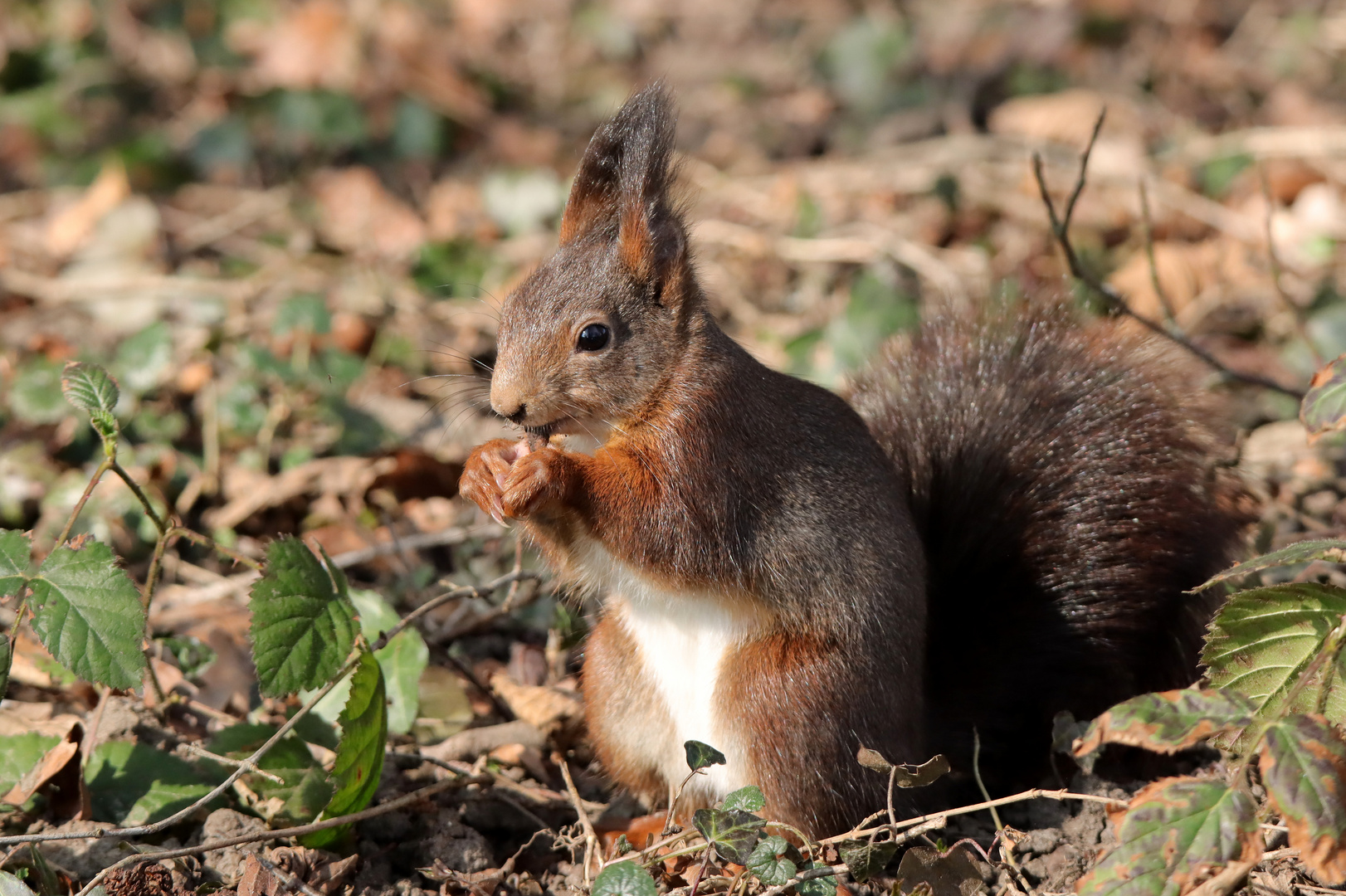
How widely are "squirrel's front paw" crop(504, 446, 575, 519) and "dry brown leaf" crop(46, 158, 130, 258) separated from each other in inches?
108

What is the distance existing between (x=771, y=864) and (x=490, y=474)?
61 cm

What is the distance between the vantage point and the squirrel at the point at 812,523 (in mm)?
1656

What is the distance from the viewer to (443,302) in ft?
11.4

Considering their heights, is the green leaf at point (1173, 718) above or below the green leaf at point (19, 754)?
above

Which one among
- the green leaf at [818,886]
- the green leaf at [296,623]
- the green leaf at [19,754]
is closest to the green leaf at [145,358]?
the green leaf at [19,754]

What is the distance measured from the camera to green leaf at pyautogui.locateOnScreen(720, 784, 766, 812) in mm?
1500

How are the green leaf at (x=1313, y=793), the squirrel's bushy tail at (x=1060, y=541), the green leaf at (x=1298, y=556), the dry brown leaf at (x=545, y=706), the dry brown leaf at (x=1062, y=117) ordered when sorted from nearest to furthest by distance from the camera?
1. the green leaf at (x=1313, y=793)
2. the green leaf at (x=1298, y=556)
3. the squirrel's bushy tail at (x=1060, y=541)
4. the dry brown leaf at (x=545, y=706)
5. the dry brown leaf at (x=1062, y=117)

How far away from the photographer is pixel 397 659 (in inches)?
75.5

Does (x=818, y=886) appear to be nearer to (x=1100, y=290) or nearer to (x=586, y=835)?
(x=586, y=835)

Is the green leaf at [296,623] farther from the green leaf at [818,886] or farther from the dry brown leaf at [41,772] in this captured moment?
the green leaf at [818,886]

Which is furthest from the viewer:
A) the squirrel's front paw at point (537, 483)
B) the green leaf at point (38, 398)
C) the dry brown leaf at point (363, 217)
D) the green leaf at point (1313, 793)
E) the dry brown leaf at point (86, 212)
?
the dry brown leaf at point (363, 217)

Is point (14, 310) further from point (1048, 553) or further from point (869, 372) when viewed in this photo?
point (1048, 553)

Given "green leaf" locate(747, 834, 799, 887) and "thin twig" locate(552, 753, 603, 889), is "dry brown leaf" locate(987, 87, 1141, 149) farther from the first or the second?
"green leaf" locate(747, 834, 799, 887)

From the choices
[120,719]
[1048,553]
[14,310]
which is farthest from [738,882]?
[14,310]
